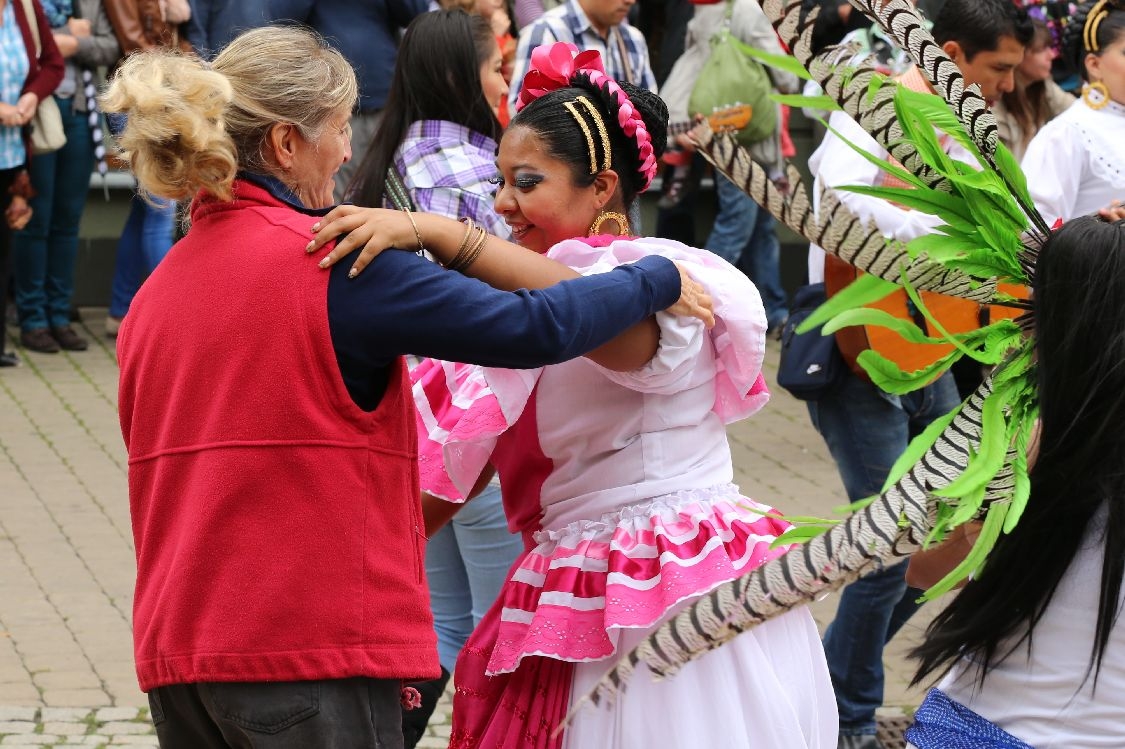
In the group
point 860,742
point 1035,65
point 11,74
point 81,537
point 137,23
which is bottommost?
point 81,537

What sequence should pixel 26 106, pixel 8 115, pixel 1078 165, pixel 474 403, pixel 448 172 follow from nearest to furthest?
pixel 474 403 → pixel 448 172 → pixel 1078 165 → pixel 8 115 → pixel 26 106

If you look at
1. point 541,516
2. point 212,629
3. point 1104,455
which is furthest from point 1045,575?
point 212,629

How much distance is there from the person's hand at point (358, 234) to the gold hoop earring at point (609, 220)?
59 centimetres

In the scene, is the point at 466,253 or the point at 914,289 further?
the point at 466,253

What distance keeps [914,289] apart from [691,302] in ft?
1.38

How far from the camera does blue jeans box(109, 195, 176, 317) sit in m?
8.22

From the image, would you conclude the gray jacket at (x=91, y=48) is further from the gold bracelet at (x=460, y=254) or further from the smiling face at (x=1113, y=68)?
the gold bracelet at (x=460, y=254)

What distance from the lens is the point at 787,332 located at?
419 cm

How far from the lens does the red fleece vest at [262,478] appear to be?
2.28 metres

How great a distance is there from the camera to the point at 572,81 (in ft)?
9.61

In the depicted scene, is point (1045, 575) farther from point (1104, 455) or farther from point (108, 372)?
point (108, 372)

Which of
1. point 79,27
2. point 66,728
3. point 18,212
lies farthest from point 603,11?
point 66,728

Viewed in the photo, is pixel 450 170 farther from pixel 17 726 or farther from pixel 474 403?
pixel 17 726

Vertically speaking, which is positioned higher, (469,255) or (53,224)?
(469,255)
